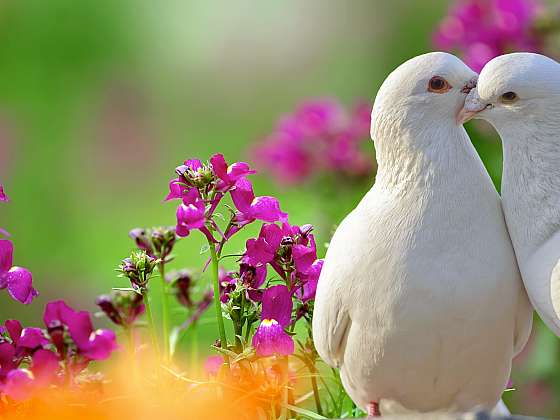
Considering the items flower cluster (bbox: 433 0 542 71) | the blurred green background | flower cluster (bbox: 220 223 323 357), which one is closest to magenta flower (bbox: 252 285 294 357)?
flower cluster (bbox: 220 223 323 357)

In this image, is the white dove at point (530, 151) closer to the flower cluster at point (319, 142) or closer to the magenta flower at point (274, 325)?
the magenta flower at point (274, 325)

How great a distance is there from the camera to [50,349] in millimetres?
598

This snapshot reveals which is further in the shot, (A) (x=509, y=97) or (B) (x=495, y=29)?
(B) (x=495, y=29)

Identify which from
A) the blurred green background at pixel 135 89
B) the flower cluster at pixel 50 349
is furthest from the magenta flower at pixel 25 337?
the blurred green background at pixel 135 89

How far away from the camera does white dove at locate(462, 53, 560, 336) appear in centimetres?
55

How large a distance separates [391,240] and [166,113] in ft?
7.91

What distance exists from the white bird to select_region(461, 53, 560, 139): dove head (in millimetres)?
19

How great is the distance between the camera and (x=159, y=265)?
0.64m

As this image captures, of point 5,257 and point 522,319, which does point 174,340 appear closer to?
point 5,257

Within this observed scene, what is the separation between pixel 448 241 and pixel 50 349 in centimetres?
28

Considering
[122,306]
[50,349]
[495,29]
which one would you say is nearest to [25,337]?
[50,349]

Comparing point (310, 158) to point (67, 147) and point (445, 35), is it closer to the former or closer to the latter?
point (445, 35)

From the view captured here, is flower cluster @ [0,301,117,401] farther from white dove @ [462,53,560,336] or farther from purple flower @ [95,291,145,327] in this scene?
white dove @ [462,53,560,336]

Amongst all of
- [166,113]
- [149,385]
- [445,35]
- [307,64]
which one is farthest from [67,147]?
[149,385]
